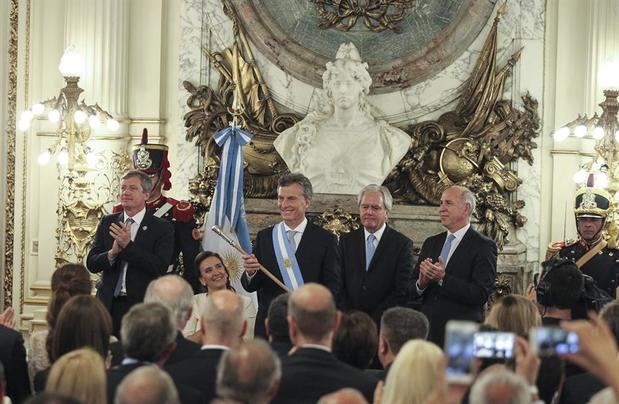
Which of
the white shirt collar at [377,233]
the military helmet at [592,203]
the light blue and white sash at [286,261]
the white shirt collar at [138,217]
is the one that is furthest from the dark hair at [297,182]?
the military helmet at [592,203]

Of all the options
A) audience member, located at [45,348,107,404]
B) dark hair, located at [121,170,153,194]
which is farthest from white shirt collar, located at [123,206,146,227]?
audience member, located at [45,348,107,404]

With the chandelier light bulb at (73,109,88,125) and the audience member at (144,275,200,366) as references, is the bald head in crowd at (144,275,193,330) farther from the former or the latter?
the chandelier light bulb at (73,109,88,125)

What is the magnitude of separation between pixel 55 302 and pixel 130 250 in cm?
156

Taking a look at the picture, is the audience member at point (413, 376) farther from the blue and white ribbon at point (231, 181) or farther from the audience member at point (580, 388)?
the blue and white ribbon at point (231, 181)

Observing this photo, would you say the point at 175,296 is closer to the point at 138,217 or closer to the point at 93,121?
the point at 138,217

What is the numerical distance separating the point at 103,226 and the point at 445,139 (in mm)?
3980

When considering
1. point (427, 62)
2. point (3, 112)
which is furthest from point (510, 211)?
point (3, 112)

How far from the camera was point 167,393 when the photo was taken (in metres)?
3.72

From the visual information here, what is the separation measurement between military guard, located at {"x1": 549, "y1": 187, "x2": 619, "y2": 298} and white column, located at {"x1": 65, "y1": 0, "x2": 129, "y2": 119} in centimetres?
434

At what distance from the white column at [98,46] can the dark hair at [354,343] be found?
6.36 metres

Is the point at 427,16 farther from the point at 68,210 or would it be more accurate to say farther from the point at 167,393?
the point at 167,393

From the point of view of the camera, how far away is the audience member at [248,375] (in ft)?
12.9

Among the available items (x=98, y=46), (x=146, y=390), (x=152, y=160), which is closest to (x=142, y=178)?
(x=152, y=160)

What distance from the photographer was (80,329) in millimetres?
5328
